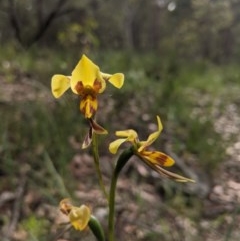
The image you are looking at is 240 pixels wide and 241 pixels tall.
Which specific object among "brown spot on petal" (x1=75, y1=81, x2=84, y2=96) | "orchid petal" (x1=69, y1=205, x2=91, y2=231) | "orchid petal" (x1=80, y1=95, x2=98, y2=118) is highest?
"brown spot on petal" (x1=75, y1=81, x2=84, y2=96)

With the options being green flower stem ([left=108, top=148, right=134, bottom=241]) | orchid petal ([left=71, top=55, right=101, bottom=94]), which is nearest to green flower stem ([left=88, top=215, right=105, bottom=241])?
green flower stem ([left=108, top=148, right=134, bottom=241])

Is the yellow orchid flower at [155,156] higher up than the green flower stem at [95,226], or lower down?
higher up

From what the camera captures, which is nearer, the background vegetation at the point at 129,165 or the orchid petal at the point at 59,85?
the orchid petal at the point at 59,85

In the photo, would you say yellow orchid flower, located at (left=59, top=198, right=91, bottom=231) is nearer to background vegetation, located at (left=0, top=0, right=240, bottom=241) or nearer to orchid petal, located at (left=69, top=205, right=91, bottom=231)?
orchid petal, located at (left=69, top=205, right=91, bottom=231)

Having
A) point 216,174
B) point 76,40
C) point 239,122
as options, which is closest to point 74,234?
point 216,174

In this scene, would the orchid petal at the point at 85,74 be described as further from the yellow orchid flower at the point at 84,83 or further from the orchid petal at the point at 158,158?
the orchid petal at the point at 158,158

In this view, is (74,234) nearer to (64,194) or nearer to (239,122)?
(64,194)

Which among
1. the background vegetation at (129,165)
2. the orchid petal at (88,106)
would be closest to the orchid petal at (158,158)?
the orchid petal at (88,106)

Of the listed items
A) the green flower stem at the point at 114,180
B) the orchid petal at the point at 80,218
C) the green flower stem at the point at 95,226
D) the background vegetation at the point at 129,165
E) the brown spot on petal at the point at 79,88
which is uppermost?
the brown spot on petal at the point at 79,88
